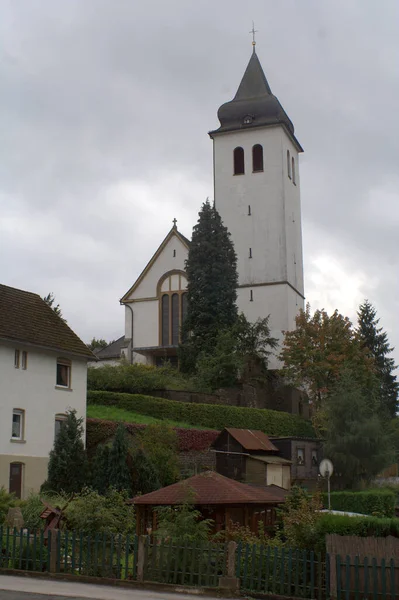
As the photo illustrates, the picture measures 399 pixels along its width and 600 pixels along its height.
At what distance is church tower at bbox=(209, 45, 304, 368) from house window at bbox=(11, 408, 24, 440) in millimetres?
27582

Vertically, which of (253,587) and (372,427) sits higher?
(372,427)

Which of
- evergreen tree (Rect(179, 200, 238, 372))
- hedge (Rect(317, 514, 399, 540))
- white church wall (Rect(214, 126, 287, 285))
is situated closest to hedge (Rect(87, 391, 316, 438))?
evergreen tree (Rect(179, 200, 238, 372))

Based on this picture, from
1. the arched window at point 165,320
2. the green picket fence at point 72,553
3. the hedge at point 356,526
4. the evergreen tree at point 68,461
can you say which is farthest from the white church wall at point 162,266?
the green picket fence at point 72,553

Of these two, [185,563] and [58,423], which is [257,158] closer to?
[58,423]

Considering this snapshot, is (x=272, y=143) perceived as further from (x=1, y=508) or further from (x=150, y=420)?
(x=1, y=508)

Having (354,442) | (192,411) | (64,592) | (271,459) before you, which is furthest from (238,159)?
(64,592)

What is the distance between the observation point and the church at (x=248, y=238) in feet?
200

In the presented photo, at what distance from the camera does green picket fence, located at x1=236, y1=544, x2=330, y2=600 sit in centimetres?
1831

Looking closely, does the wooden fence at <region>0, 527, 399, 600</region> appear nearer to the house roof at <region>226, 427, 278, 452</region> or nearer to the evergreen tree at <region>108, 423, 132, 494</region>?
the evergreen tree at <region>108, 423, 132, 494</region>

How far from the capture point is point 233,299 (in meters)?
55.3

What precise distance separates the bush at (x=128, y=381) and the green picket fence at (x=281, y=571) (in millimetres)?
26805

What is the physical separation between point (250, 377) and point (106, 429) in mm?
18495

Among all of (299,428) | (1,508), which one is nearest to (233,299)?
(299,428)

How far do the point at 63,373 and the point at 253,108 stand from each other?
113ft
